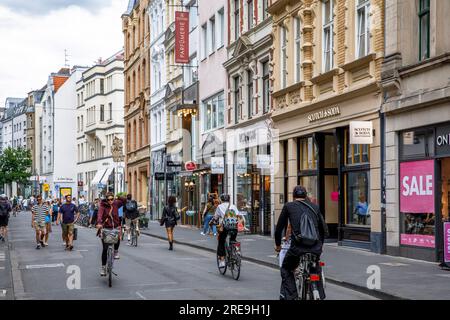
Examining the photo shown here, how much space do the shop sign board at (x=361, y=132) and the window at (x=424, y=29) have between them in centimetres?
242

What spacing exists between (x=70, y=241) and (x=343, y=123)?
9.40 meters

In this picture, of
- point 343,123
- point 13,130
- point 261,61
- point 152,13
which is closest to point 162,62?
point 152,13

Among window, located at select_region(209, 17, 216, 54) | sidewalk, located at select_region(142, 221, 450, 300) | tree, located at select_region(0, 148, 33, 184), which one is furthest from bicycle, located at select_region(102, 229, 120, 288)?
tree, located at select_region(0, 148, 33, 184)

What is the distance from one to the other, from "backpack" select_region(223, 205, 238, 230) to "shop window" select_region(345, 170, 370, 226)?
6.57 meters

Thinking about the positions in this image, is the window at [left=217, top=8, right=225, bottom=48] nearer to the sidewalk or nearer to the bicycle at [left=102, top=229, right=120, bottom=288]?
the sidewalk

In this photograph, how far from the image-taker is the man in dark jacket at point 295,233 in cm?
1034

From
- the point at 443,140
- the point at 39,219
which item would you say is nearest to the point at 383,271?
the point at 443,140

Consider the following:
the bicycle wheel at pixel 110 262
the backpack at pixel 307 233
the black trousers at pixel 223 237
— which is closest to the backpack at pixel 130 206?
the black trousers at pixel 223 237

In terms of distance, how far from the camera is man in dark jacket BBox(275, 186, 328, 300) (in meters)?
10.3

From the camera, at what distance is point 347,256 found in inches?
811

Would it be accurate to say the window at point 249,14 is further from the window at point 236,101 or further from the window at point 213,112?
the window at point 213,112

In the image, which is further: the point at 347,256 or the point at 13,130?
the point at 13,130
